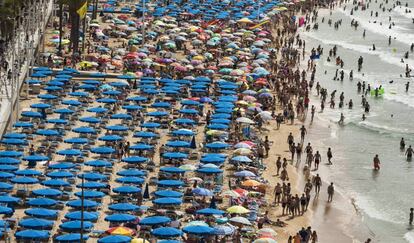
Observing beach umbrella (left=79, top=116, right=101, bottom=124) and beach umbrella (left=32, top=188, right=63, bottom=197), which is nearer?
beach umbrella (left=32, top=188, right=63, bottom=197)

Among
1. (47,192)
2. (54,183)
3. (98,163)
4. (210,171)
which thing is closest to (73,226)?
(47,192)

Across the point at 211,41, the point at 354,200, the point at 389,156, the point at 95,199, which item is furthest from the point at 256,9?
the point at 95,199

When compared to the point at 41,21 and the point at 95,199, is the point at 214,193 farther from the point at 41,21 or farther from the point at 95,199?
the point at 41,21

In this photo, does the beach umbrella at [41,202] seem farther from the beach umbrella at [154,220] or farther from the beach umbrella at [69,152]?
the beach umbrella at [69,152]

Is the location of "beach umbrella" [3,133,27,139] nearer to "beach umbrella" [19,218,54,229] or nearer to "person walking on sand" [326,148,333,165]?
"beach umbrella" [19,218,54,229]

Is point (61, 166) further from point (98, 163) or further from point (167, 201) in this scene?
point (167, 201)

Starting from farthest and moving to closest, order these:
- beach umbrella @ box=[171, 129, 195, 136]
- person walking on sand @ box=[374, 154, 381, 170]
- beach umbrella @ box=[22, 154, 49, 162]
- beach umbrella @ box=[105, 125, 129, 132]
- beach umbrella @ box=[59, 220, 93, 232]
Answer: person walking on sand @ box=[374, 154, 381, 170], beach umbrella @ box=[171, 129, 195, 136], beach umbrella @ box=[105, 125, 129, 132], beach umbrella @ box=[22, 154, 49, 162], beach umbrella @ box=[59, 220, 93, 232]

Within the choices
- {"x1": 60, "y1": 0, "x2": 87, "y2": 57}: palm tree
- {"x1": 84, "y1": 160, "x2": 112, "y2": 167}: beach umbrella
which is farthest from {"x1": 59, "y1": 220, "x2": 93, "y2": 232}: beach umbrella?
{"x1": 60, "y1": 0, "x2": 87, "y2": 57}: palm tree

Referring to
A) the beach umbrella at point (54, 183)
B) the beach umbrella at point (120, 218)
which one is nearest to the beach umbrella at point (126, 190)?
the beach umbrella at point (54, 183)
